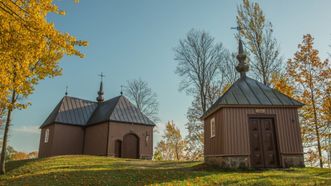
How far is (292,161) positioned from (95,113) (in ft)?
62.0

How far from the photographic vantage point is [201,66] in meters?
24.6

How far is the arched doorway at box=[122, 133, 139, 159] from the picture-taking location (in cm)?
2255

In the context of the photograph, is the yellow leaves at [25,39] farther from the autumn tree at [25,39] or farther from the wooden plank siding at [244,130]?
the wooden plank siding at [244,130]

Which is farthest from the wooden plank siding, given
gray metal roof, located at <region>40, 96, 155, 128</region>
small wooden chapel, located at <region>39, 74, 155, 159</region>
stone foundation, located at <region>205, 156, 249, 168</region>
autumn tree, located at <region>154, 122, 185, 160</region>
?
autumn tree, located at <region>154, 122, 185, 160</region>

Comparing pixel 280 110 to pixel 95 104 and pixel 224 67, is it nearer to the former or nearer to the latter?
pixel 224 67

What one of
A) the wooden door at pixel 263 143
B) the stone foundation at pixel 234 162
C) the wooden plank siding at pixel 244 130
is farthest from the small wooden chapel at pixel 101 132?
the wooden door at pixel 263 143

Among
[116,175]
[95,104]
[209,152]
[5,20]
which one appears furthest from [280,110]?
[95,104]

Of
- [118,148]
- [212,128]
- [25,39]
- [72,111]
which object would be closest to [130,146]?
[118,148]

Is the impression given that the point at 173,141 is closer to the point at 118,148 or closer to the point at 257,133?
the point at 118,148

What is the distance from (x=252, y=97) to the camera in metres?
13.0

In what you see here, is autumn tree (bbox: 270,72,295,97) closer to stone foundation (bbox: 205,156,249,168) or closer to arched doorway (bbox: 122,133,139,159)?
stone foundation (bbox: 205,156,249,168)

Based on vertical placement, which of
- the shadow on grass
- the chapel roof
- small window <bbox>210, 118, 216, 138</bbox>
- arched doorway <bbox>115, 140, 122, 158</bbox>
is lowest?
the shadow on grass

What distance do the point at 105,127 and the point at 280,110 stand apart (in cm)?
1461

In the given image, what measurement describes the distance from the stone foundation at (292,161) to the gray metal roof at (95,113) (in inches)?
538
